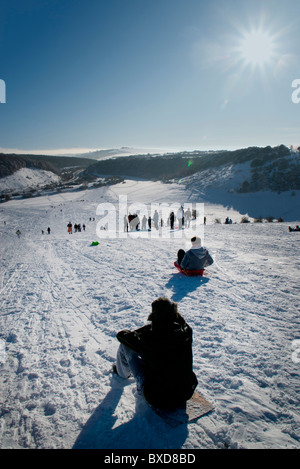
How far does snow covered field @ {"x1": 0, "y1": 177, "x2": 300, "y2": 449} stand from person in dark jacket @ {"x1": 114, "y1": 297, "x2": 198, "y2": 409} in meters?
0.35

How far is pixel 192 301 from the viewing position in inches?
236

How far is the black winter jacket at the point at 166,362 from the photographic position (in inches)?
99.0

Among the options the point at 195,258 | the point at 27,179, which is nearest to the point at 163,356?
the point at 195,258

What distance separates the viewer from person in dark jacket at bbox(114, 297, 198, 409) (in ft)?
8.21

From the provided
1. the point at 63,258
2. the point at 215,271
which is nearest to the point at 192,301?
the point at 215,271

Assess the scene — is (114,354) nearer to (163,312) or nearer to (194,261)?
(163,312)

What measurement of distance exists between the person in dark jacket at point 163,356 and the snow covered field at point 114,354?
352 millimetres

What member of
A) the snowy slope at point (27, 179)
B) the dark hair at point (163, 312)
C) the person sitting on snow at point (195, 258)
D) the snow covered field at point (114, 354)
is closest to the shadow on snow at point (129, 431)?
the snow covered field at point (114, 354)

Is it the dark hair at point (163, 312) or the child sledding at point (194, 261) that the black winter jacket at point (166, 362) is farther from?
the child sledding at point (194, 261)

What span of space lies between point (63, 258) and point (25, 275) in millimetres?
2430

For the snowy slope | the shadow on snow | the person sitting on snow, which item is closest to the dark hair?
the shadow on snow

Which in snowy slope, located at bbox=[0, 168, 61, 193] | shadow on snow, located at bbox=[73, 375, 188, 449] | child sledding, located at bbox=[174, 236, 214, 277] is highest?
snowy slope, located at bbox=[0, 168, 61, 193]

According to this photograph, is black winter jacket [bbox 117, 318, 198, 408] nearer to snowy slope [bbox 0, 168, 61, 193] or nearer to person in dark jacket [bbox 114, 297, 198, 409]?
person in dark jacket [bbox 114, 297, 198, 409]
